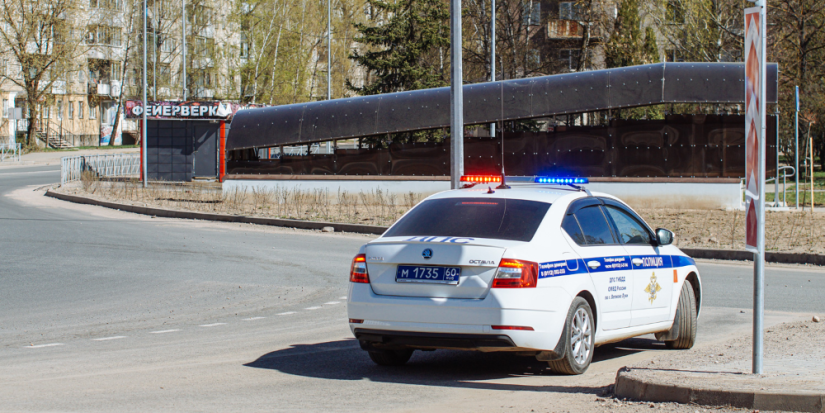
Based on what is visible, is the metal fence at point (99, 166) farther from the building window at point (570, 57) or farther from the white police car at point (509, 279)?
the white police car at point (509, 279)

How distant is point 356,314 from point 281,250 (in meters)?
10.9

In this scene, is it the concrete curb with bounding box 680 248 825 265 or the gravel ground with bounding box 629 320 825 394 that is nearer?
the gravel ground with bounding box 629 320 825 394

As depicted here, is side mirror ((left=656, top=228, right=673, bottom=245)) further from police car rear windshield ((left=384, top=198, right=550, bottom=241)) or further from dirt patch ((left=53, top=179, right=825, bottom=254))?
dirt patch ((left=53, top=179, right=825, bottom=254))

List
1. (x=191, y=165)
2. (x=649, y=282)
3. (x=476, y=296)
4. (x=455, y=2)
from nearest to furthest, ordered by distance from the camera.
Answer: (x=476, y=296), (x=649, y=282), (x=455, y=2), (x=191, y=165)

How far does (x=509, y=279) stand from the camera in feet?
21.1

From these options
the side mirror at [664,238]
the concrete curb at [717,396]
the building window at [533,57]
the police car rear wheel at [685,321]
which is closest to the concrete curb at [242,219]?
the police car rear wheel at [685,321]

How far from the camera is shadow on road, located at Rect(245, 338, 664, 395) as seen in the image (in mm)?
6898

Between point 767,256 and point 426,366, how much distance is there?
36.2ft

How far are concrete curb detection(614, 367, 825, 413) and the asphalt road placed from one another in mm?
302

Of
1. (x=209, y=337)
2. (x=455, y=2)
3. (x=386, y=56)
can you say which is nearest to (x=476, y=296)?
(x=209, y=337)

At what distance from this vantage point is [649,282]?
7.83m

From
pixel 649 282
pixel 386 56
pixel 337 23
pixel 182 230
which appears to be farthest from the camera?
pixel 337 23

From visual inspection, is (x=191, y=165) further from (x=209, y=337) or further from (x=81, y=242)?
(x=209, y=337)

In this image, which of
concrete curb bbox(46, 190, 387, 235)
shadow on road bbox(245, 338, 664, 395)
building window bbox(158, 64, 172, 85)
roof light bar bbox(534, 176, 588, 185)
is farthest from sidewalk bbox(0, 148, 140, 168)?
roof light bar bbox(534, 176, 588, 185)
